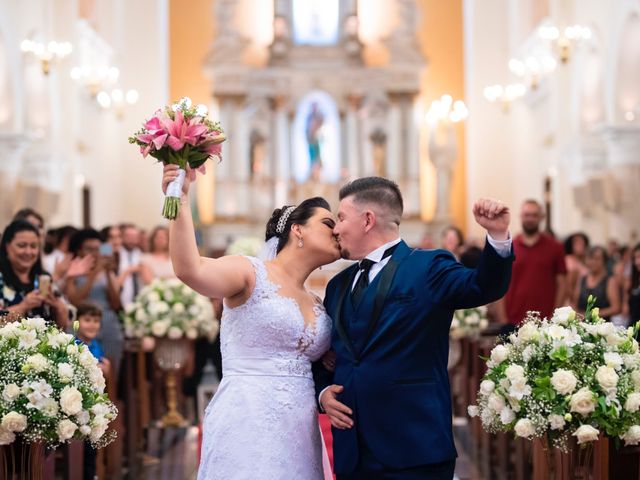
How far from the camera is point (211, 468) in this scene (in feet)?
15.9

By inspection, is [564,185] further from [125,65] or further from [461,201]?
[125,65]

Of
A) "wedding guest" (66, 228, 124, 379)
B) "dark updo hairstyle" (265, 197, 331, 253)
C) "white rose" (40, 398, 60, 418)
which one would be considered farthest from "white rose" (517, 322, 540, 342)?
"wedding guest" (66, 228, 124, 379)

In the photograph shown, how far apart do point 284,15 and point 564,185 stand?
Result: 925 centimetres

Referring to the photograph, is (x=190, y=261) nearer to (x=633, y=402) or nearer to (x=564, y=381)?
(x=564, y=381)

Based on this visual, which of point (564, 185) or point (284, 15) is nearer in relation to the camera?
point (564, 185)

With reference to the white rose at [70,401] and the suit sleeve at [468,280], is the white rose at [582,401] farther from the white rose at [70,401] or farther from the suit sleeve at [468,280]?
the white rose at [70,401]

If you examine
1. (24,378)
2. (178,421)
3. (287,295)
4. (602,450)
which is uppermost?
(287,295)

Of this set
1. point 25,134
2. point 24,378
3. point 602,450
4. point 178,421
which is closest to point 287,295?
point 24,378

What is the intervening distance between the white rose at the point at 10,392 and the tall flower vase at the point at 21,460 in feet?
1.09

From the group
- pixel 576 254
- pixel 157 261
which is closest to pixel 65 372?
pixel 157 261

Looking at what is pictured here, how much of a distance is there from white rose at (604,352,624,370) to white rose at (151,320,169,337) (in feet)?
21.5

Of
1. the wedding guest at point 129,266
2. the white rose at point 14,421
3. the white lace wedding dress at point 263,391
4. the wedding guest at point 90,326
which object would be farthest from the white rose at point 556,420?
the wedding guest at point 129,266

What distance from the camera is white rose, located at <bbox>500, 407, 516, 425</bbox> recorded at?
4711 mm

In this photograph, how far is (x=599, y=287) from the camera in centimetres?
1235
